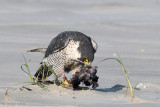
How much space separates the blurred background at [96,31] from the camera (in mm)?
8453

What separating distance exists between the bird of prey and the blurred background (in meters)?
0.63

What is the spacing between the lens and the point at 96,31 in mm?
13328

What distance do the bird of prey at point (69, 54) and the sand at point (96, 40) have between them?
0.46 m

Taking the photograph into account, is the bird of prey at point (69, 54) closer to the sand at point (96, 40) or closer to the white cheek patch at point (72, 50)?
the white cheek patch at point (72, 50)

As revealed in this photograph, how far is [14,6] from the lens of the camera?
1900 centimetres

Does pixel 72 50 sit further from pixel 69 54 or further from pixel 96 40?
pixel 96 40

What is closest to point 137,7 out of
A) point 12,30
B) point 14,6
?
point 14,6

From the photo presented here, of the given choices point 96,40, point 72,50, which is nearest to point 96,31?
point 96,40

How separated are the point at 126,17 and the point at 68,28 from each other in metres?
3.88

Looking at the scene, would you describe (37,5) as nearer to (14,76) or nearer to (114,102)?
(14,76)

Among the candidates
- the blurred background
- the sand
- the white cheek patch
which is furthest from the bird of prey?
the blurred background

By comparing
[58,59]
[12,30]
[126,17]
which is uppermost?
[126,17]

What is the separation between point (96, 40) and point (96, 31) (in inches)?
56.4

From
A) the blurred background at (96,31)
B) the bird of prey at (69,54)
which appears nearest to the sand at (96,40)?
the blurred background at (96,31)
